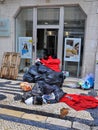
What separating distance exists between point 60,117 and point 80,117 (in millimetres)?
350

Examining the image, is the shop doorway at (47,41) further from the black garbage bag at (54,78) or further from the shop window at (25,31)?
the black garbage bag at (54,78)

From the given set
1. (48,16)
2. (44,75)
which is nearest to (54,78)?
(44,75)

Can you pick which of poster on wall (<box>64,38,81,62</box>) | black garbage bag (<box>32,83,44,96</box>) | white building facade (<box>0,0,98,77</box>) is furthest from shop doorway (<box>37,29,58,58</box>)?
black garbage bag (<box>32,83,44,96</box>)

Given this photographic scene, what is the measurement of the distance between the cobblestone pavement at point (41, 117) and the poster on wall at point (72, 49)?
2421mm

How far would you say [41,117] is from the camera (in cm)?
306

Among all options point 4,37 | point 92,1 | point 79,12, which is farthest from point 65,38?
point 4,37

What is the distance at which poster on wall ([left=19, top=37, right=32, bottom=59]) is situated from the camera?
19.7ft

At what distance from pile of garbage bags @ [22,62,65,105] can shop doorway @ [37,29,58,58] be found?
939 millimetres

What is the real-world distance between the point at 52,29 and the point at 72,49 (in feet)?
3.07

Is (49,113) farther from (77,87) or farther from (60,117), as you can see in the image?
(77,87)

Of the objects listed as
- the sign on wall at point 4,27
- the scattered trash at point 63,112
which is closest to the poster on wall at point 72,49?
the sign on wall at point 4,27

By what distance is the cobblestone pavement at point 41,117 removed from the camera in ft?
9.04

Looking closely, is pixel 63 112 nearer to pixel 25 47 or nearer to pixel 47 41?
pixel 47 41

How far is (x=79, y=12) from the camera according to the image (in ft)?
18.0
